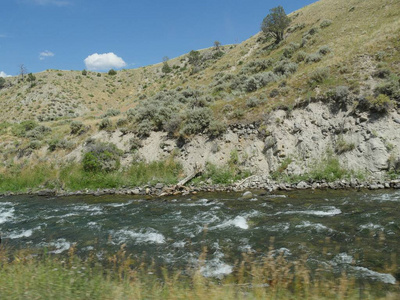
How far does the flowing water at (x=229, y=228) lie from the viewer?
7984 mm

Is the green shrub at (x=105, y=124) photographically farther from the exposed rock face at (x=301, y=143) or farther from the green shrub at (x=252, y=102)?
the green shrub at (x=252, y=102)

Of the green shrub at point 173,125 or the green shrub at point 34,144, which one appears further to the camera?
the green shrub at point 34,144

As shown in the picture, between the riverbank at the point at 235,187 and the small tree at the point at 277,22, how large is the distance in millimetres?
41976

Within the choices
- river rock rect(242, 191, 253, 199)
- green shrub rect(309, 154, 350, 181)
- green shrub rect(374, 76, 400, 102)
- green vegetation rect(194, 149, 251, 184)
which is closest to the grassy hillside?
green shrub rect(374, 76, 400, 102)

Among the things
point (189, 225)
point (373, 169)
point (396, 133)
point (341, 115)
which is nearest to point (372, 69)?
point (341, 115)

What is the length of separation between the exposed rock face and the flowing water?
372 cm

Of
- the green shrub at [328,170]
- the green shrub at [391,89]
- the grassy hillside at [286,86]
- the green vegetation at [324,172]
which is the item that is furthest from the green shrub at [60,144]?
the green shrub at [391,89]

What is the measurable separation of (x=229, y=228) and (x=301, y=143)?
1145 centimetres

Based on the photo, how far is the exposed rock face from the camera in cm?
1688

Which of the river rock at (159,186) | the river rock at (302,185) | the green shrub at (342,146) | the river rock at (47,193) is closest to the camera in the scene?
the river rock at (302,185)

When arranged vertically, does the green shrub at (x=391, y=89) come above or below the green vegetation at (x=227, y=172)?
above

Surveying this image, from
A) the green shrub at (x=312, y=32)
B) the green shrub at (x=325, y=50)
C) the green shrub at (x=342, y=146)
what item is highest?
the green shrub at (x=312, y=32)

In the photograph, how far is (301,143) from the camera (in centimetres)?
1970

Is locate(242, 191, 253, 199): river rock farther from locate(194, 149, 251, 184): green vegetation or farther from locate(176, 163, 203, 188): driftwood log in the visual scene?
locate(176, 163, 203, 188): driftwood log
